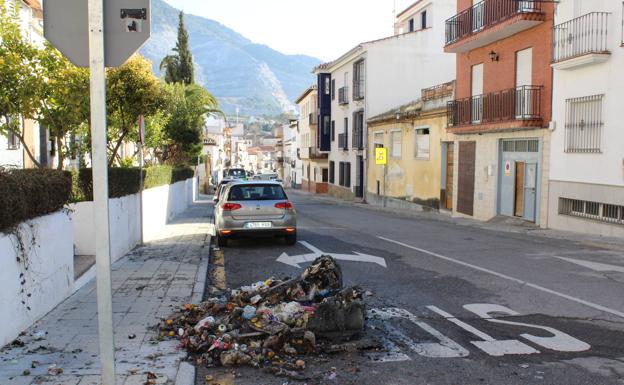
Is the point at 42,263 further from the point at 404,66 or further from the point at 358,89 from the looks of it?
the point at 358,89

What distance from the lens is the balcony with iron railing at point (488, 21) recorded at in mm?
19406

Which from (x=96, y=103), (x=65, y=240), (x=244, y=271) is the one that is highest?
(x=96, y=103)

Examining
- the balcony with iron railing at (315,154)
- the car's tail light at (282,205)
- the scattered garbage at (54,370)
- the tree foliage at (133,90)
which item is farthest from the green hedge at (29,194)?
the balcony with iron railing at (315,154)

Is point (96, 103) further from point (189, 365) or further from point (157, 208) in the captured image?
point (157, 208)

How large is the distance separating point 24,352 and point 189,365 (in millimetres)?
1563

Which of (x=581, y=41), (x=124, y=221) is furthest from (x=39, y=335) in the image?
(x=581, y=41)

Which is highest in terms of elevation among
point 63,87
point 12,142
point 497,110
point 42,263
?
point 497,110

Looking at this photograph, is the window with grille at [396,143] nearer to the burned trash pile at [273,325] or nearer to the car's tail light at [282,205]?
the car's tail light at [282,205]

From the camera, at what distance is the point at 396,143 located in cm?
3419

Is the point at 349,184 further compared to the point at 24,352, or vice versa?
the point at 349,184

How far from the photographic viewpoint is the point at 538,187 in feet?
64.2

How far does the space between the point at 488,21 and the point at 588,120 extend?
6.74m

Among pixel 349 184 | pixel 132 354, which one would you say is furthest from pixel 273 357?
pixel 349 184

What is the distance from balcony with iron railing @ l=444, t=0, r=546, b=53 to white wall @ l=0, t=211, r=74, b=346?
1601cm
